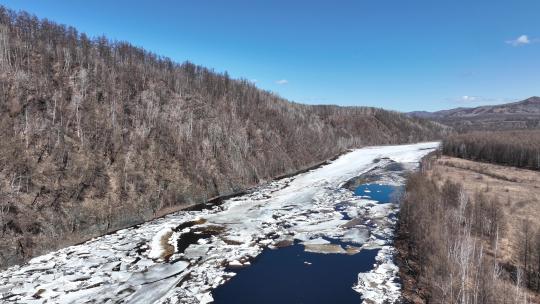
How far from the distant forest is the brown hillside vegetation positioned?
144 feet

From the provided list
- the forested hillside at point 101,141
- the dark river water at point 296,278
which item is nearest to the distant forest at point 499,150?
the forested hillside at point 101,141

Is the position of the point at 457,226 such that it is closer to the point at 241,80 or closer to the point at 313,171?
the point at 313,171

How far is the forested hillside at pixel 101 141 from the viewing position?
2364 centimetres

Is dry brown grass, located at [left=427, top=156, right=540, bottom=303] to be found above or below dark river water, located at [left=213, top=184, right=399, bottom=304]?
below

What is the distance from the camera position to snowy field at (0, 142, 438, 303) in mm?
17406

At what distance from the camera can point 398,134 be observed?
137500 mm

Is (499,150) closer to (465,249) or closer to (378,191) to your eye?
(378,191)

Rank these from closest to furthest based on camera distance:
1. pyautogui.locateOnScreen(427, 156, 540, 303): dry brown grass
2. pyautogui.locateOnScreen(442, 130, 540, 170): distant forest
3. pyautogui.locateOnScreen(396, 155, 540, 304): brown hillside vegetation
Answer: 1. pyautogui.locateOnScreen(396, 155, 540, 304): brown hillside vegetation
2. pyautogui.locateOnScreen(427, 156, 540, 303): dry brown grass
3. pyautogui.locateOnScreen(442, 130, 540, 170): distant forest

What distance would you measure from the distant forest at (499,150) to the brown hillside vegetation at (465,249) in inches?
1733

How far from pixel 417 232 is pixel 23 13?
5456cm

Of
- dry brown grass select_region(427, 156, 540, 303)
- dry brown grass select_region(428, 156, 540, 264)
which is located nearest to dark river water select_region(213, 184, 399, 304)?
dry brown grass select_region(427, 156, 540, 303)

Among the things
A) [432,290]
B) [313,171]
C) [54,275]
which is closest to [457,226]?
[432,290]

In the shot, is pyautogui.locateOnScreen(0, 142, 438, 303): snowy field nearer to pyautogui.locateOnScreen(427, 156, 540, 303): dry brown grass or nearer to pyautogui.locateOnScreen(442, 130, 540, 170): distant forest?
pyautogui.locateOnScreen(427, 156, 540, 303): dry brown grass

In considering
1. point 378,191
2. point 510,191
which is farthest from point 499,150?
point 378,191
